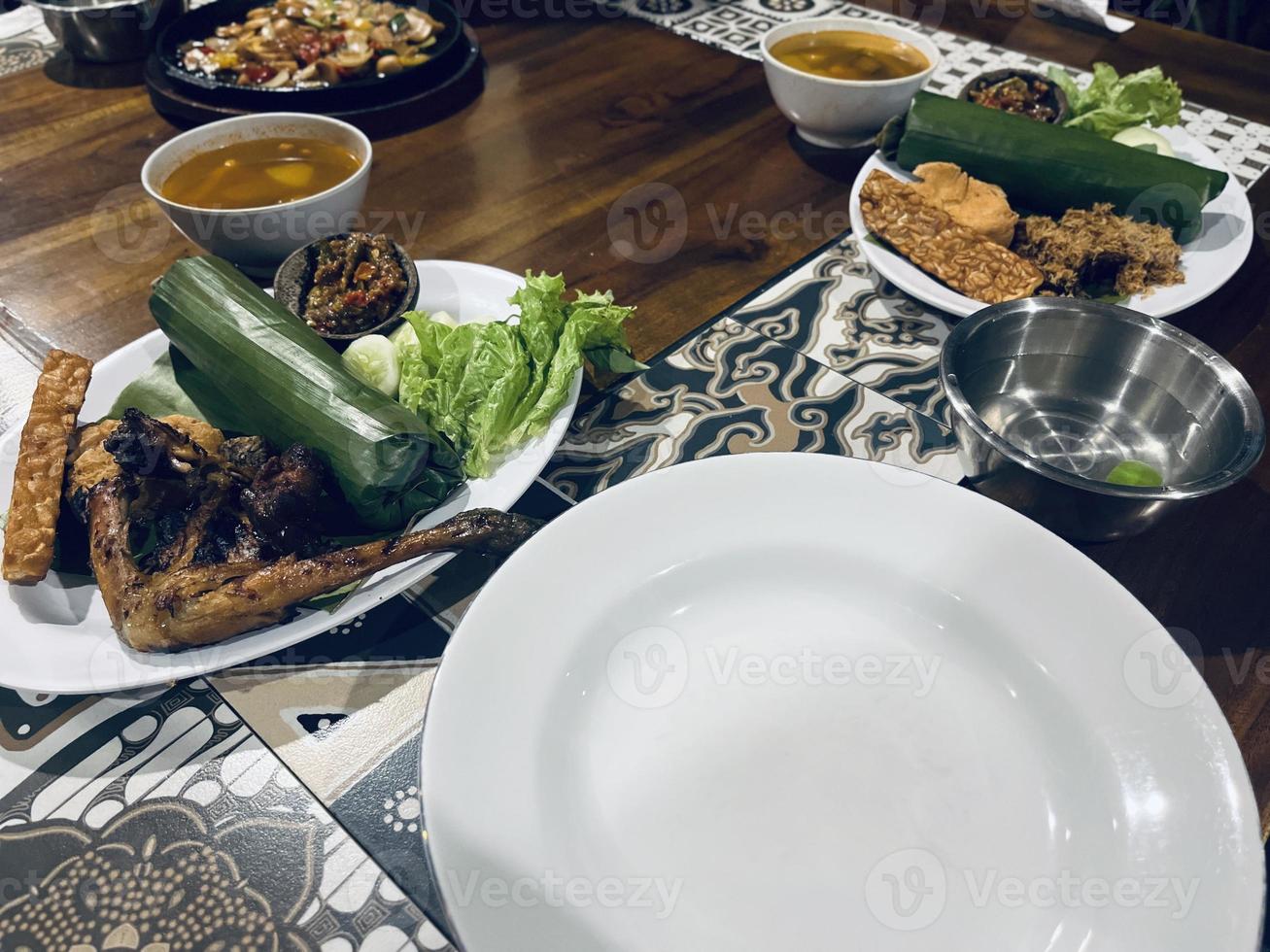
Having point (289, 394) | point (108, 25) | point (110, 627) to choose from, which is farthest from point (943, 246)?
point (108, 25)

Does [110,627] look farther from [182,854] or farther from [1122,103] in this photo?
[1122,103]

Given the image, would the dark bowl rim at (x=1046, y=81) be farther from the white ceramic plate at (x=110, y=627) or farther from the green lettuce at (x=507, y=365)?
the white ceramic plate at (x=110, y=627)

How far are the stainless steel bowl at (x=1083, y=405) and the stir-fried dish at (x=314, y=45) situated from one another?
6.09 feet

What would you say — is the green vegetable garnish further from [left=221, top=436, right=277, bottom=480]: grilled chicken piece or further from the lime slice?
the lime slice

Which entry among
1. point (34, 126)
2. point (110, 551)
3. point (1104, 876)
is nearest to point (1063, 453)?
point (1104, 876)

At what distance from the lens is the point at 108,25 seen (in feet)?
8.47

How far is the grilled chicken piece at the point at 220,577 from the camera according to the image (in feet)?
3.54

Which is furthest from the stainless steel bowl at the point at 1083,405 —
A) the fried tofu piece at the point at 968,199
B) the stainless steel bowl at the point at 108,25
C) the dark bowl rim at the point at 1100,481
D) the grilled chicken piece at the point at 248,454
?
the stainless steel bowl at the point at 108,25

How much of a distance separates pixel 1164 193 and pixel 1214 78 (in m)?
1.16

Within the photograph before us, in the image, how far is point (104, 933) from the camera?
3.14 feet

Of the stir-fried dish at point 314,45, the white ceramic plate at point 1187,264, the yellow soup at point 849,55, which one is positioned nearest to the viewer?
the white ceramic plate at point 1187,264

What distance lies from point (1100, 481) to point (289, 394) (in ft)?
3.96

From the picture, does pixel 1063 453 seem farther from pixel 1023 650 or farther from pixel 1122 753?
pixel 1122 753

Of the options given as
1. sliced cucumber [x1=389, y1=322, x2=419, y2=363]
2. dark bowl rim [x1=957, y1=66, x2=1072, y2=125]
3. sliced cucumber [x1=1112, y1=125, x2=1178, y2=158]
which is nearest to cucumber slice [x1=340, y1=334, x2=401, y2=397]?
sliced cucumber [x1=389, y1=322, x2=419, y2=363]
